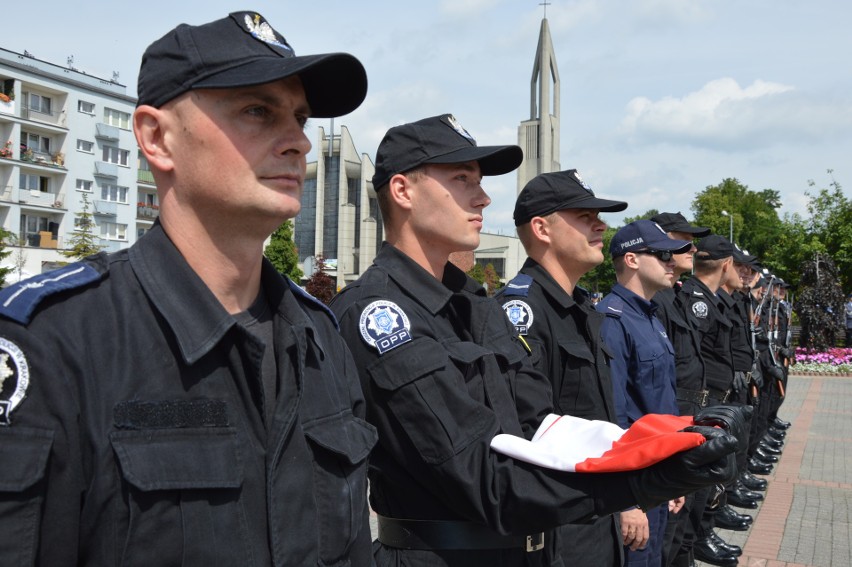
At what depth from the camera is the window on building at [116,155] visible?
51031 mm

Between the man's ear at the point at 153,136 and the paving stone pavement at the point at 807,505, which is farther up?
the man's ear at the point at 153,136

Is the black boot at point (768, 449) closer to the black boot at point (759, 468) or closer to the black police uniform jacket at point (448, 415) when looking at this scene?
the black boot at point (759, 468)

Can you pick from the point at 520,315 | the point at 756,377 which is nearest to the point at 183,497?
the point at 520,315

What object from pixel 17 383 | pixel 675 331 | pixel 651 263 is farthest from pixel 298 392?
pixel 675 331

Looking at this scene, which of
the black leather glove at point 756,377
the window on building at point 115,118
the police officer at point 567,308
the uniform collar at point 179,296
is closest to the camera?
the uniform collar at point 179,296

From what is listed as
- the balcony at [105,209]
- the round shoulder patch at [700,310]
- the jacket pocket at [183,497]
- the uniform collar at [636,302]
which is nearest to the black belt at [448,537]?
the jacket pocket at [183,497]

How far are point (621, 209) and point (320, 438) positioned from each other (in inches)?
134

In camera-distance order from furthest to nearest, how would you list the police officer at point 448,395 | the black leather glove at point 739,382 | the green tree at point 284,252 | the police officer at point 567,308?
the green tree at point 284,252
the black leather glove at point 739,382
the police officer at point 567,308
the police officer at point 448,395

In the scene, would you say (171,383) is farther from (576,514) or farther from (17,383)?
(576,514)

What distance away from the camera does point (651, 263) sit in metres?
5.25

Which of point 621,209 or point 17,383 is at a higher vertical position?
point 621,209

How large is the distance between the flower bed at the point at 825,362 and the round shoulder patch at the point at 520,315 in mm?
19278

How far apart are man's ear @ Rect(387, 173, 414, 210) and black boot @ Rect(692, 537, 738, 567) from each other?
4576mm

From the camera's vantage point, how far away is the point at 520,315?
361cm
